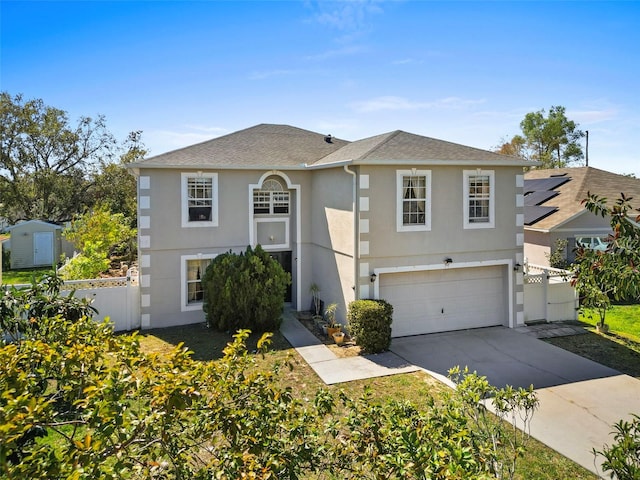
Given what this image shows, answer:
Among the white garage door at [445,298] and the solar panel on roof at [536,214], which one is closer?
the white garage door at [445,298]

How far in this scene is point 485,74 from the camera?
55.8 ft

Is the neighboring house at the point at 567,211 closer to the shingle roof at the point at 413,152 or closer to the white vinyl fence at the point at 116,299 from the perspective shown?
the shingle roof at the point at 413,152

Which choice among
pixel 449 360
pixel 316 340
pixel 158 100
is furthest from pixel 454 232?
pixel 158 100

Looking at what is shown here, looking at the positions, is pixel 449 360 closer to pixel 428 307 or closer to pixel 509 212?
pixel 428 307

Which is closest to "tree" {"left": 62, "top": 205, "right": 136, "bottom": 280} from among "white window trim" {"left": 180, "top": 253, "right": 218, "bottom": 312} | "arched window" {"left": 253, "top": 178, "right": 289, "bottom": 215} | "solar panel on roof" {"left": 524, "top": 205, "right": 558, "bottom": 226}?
"white window trim" {"left": 180, "top": 253, "right": 218, "bottom": 312}

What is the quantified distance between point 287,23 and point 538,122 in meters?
42.9

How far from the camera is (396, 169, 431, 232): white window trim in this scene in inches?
537

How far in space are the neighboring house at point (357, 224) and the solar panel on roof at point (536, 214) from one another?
893 centimetres

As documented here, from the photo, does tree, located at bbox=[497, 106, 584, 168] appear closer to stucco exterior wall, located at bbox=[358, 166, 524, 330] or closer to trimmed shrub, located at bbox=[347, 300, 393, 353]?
stucco exterior wall, located at bbox=[358, 166, 524, 330]

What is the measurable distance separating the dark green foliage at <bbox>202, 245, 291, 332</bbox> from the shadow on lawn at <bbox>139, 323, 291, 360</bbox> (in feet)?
1.64

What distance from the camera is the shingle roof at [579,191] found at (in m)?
21.8

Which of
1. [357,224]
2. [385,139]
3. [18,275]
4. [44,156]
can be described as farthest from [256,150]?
[44,156]

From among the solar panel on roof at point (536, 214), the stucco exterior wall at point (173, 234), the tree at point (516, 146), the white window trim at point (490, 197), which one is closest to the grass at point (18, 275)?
the stucco exterior wall at point (173, 234)

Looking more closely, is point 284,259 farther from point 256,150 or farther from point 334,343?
point 334,343
